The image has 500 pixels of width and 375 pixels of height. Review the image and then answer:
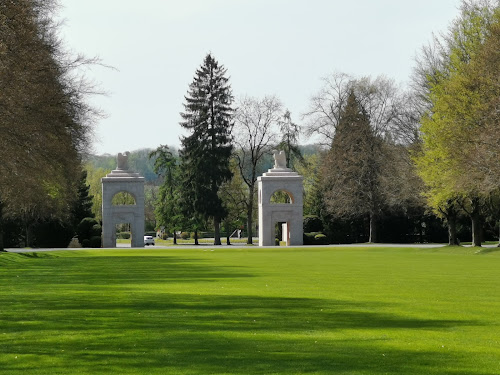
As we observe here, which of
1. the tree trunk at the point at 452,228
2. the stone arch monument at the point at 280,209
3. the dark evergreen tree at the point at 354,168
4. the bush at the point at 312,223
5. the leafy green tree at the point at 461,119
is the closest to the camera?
the leafy green tree at the point at 461,119

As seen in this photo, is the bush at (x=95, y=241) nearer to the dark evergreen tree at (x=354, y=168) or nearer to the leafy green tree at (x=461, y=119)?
the dark evergreen tree at (x=354, y=168)

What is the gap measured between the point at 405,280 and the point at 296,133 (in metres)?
63.3

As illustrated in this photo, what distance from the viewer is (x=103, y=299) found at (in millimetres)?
20234

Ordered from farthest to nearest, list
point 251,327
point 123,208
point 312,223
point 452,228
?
point 312,223 → point 123,208 → point 452,228 → point 251,327

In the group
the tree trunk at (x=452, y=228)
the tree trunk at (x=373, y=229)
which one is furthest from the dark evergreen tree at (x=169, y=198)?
the tree trunk at (x=452, y=228)

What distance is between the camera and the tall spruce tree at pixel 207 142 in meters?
84.9

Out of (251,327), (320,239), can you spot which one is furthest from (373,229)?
(251,327)

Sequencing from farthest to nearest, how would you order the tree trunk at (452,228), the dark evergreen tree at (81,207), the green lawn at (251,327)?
the dark evergreen tree at (81,207) < the tree trunk at (452,228) < the green lawn at (251,327)

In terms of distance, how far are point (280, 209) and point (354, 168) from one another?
738 centimetres

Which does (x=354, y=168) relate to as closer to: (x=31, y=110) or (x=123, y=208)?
(x=123, y=208)

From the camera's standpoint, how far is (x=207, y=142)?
85.6m

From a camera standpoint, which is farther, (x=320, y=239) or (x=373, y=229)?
(x=320, y=239)

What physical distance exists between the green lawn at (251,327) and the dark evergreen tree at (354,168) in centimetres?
5144

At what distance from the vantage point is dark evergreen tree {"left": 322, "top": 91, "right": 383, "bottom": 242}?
78250 millimetres
